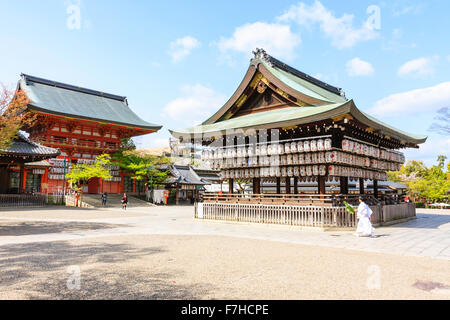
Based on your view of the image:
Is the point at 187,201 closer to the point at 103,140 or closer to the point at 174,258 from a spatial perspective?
the point at 103,140

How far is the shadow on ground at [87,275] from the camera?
536cm

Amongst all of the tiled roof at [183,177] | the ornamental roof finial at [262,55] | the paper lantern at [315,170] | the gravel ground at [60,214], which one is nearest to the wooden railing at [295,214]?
the paper lantern at [315,170]

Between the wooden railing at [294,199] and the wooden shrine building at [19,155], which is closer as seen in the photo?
the wooden railing at [294,199]

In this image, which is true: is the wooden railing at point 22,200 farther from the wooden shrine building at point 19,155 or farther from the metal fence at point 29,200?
the wooden shrine building at point 19,155

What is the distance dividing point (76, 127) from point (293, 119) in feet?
118

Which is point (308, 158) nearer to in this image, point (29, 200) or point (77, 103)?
point (29, 200)

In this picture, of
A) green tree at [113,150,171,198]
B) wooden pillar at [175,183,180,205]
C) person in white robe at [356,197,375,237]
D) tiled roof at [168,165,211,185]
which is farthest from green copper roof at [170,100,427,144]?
tiled roof at [168,165,211,185]

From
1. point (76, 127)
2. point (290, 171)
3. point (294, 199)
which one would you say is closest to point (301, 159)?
point (290, 171)

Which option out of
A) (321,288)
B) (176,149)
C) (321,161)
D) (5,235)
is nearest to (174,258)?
(321,288)

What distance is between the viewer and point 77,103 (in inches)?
1810

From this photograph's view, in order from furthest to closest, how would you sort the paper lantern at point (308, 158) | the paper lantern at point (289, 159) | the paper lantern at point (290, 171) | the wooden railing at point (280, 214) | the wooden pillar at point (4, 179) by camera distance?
the wooden pillar at point (4, 179) < the paper lantern at point (290, 171) < the paper lantern at point (289, 159) < the paper lantern at point (308, 158) < the wooden railing at point (280, 214)

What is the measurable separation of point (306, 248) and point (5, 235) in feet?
37.9

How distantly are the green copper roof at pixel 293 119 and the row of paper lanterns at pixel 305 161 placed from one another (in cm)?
180
